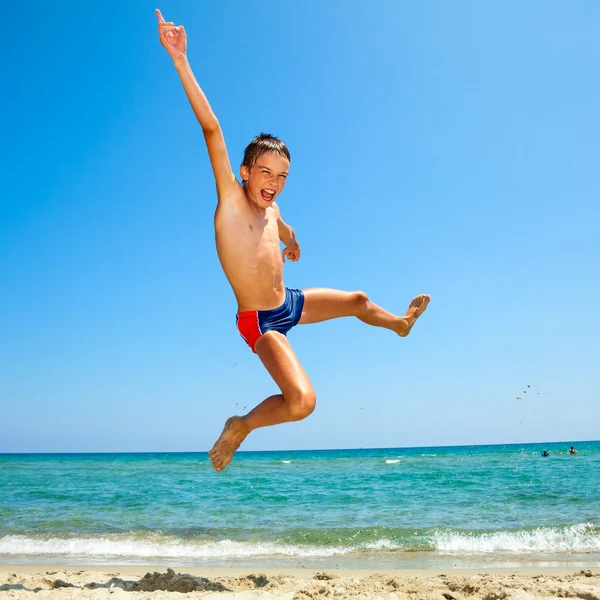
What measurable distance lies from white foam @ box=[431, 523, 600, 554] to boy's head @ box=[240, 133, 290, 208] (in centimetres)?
585

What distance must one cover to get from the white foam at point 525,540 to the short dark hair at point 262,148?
6.05 meters

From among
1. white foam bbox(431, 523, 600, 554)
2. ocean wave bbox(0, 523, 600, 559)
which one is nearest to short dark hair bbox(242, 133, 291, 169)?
ocean wave bbox(0, 523, 600, 559)

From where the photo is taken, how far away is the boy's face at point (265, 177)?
4.25 meters

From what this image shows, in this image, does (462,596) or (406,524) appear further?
(406,524)

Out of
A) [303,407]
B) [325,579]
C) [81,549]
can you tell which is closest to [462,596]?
[325,579]

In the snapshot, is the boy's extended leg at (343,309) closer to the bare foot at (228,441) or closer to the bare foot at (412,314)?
the bare foot at (412,314)

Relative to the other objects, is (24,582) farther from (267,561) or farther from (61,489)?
(61,489)

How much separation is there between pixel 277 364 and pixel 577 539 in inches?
265

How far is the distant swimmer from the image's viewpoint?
3.89m

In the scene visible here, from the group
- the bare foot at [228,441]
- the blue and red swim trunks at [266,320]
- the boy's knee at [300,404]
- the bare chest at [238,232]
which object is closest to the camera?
the boy's knee at [300,404]

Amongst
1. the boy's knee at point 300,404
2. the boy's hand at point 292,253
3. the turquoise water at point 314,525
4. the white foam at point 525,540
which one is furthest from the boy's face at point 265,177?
the white foam at point 525,540

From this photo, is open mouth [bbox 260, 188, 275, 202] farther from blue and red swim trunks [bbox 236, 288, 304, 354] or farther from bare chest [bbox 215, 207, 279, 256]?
blue and red swim trunks [bbox 236, 288, 304, 354]

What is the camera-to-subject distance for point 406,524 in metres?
9.68

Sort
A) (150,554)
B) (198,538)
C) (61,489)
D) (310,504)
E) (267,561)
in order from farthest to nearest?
(61,489)
(310,504)
(198,538)
(150,554)
(267,561)
